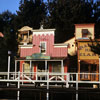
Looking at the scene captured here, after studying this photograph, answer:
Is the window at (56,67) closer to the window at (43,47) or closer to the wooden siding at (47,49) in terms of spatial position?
the wooden siding at (47,49)

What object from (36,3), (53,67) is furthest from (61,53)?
(36,3)

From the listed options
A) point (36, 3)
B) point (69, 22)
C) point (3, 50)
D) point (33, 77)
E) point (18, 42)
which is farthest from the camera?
point (36, 3)

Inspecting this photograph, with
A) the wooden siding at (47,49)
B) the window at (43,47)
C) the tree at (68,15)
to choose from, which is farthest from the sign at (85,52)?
the tree at (68,15)

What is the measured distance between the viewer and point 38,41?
1035 inches

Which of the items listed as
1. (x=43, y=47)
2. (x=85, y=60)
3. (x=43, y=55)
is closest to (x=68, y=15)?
(x=43, y=47)

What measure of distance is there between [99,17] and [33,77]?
84.8 feet

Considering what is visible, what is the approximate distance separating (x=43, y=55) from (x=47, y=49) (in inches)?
47.4

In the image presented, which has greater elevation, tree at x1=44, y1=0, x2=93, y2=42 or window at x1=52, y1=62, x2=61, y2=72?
tree at x1=44, y1=0, x2=93, y2=42

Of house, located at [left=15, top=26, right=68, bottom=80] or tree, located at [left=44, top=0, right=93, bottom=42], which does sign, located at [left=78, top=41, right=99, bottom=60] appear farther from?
tree, located at [left=44, top=0, right=93, bottom=42]

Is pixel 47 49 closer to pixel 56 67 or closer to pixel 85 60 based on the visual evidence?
pixel 56 67

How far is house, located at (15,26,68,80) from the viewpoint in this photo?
82.1 ft

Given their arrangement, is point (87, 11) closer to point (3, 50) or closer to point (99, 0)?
point (99, 0)

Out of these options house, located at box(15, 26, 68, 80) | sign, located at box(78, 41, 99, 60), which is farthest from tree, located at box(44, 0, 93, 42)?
sign, located at box(78, 41, 99, 60)

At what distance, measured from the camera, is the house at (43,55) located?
82.1 feet
